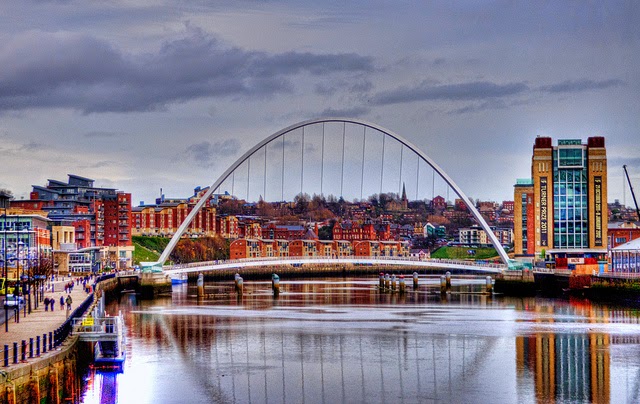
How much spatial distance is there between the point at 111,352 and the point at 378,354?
448 inches

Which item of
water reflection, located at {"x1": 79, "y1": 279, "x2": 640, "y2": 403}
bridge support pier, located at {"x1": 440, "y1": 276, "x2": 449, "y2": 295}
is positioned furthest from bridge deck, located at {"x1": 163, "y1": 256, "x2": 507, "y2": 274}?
water reflection, located at {"x1": 79, "y1": 279, "x2": 640, "y2": 403}

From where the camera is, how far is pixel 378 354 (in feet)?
138

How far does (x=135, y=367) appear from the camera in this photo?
36.9m

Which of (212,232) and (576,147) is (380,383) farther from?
(212,232)

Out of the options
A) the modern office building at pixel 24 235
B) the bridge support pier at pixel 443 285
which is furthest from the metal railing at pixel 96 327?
the bridge support pier at pixel 443 285

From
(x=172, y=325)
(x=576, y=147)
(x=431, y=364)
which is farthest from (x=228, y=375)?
(x=576, y=147)

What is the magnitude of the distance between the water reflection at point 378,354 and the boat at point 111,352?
0.70 meters

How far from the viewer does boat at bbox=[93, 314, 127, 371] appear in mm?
36000

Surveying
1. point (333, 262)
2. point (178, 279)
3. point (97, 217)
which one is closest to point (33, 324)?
point (333, 262)

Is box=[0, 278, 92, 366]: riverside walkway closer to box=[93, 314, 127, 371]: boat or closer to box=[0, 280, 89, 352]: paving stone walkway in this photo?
box=[0, 280, 89, 352]: paving stone walkway

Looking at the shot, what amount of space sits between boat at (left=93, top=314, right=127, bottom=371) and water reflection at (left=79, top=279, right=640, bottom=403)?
2.31 feet

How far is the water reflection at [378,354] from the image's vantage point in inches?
1293

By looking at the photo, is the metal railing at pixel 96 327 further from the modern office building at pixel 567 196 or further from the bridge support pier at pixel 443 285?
the modern office building at pixel 567 196

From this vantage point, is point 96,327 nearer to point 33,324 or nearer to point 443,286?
point 33,324
